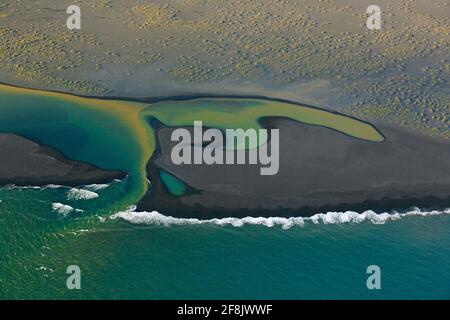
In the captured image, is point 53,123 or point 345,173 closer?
point 345,173

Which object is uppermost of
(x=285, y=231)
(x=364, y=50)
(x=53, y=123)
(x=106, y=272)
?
(x=364, y=50)

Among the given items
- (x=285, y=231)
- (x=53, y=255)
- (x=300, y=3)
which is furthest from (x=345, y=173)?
(x=300, y=3)

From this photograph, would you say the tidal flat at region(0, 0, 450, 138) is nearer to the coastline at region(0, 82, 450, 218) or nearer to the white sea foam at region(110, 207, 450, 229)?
the coastline at region(0, 82, 450, 218)

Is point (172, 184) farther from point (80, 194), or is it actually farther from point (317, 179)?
point (317, 179)

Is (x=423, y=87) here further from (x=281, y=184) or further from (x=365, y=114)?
(x=281, y=184)

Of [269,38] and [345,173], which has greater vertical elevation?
[269,38]

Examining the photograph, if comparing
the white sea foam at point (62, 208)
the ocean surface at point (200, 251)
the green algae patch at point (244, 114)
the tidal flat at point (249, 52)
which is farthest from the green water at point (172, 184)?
the tidal flat at point (249, 52)

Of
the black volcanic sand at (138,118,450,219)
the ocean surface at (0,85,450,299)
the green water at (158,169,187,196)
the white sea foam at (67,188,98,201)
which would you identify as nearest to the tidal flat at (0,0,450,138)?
the black volcanic sand at (138,118,450,219)

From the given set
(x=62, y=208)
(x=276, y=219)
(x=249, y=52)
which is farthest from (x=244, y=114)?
(x=62, y=208)
